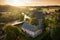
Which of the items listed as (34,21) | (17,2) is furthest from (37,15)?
(17,2)

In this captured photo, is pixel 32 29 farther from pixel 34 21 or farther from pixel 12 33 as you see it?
pixel 12 33

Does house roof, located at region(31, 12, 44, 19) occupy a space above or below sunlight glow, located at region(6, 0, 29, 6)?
below

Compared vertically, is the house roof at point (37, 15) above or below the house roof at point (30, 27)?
above

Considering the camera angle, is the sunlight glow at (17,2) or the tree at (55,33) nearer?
the tree at (55,33)

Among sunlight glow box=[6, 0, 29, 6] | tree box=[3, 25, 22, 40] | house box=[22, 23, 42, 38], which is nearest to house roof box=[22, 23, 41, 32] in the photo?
house box=[22, 23, 42, 38]

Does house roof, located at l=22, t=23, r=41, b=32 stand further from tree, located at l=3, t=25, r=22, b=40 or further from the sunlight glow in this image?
the sunlight glow

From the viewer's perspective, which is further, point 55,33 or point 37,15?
point 37,15

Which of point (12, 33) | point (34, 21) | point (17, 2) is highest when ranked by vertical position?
point (17, 2)

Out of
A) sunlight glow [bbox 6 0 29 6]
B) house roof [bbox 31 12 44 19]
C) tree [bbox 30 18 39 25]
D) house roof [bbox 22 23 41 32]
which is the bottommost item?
house roof [bbox 22 23 41 32]

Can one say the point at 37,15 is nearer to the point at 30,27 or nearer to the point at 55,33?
the point at 30,27

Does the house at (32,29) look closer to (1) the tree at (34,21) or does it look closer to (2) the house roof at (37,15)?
(1) the tree at (34,21)

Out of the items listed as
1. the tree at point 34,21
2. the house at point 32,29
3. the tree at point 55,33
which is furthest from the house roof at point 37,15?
the tree at point 55,33

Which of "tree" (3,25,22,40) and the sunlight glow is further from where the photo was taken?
the sunlight glow

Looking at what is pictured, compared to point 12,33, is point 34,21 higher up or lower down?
higher up
